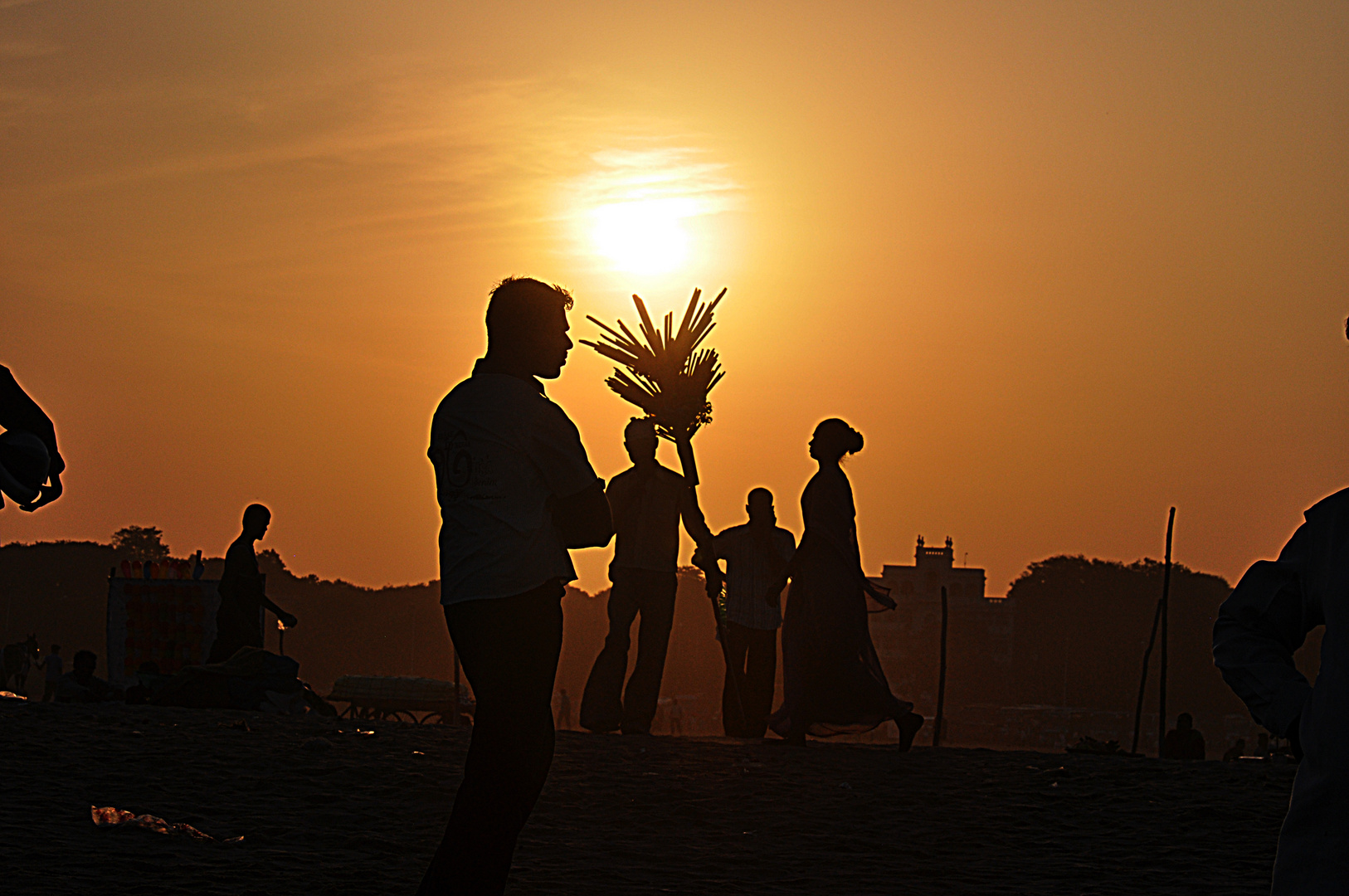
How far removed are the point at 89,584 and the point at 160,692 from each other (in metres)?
102

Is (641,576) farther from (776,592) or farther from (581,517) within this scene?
(581,517)

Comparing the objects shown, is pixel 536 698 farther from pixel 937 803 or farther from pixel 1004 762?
pixel 1004 762

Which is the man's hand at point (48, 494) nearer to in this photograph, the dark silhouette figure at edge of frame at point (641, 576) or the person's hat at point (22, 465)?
the person's hat at point (22, 465)

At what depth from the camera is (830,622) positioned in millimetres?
12117

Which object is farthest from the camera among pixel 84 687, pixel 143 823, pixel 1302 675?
pixel 84 687

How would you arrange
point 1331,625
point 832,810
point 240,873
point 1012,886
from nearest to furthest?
point 1331,625, point 240,873, point 1012,886, point 832,810

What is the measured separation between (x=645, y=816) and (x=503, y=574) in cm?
399

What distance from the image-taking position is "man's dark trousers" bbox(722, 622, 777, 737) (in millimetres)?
13375

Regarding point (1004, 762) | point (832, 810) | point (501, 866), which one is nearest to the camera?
point (501, 866)

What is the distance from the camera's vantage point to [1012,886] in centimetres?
673

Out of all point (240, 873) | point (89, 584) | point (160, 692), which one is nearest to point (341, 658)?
point (89, 584)

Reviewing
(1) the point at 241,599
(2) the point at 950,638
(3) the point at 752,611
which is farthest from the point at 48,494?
(2) the point at 950,638

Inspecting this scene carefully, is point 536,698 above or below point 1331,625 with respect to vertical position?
below

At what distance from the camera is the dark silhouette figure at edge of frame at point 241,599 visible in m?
14.3
